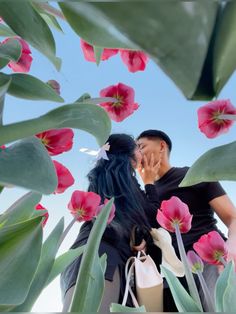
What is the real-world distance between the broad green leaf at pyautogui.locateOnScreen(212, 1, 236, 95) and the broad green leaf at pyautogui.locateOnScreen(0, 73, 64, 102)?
20 cm

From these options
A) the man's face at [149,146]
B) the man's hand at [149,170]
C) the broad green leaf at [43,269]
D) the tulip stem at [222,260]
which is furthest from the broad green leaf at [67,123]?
the man's face at [149,146]

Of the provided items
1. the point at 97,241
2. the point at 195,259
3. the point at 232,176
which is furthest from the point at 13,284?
the point at 195,259

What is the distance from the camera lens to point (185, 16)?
17cm

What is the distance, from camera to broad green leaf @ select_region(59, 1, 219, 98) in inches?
6.5

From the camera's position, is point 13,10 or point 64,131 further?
point 64,131

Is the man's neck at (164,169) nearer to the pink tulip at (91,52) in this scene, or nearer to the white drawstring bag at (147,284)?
the white drawstring bag at (147,284)

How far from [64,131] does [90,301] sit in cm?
19

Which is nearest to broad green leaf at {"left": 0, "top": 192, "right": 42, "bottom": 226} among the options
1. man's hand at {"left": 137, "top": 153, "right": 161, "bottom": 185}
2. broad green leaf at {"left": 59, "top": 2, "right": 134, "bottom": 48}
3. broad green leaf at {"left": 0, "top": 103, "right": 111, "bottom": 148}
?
broad green leaf at {"left": 0, "top": 103, "right": 111, "bottom": 148}

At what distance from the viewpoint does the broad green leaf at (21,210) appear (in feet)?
1.42

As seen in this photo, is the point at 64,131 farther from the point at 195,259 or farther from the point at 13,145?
the point at 195,259

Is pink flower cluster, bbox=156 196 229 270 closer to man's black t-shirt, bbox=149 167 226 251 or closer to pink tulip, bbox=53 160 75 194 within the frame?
pink tulip, bbox=53 160 75 194

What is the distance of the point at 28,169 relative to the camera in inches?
10.6

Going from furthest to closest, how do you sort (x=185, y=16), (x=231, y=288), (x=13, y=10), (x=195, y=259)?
(x=195, y=259) < (x=231, y=288) < (x=13, y=10) < (x=185, y=16)

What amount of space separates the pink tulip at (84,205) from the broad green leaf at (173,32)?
0.47m
